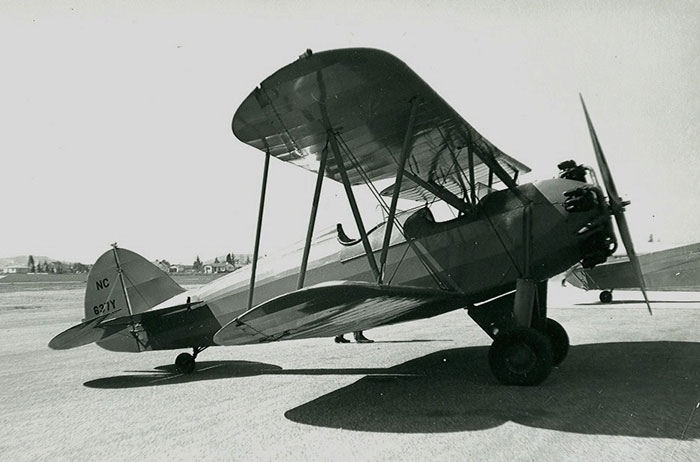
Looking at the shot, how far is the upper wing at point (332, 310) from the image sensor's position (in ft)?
13.9

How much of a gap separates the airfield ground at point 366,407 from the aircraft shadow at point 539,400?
18 millimetres

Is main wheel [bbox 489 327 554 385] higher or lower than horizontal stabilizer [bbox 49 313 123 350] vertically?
lower

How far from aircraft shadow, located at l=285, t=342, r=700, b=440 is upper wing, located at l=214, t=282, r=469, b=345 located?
0.77m

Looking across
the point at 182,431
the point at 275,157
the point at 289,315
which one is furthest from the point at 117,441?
the point at 275,157

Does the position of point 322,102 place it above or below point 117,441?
above

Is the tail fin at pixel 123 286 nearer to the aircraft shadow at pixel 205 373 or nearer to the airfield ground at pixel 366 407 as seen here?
the airfield ground at pixel 366 407

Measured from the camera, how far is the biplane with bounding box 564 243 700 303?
17.8 m

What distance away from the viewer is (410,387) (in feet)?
18.9

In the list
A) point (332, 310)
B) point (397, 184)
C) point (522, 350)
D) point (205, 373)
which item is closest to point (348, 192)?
point (397, 184)

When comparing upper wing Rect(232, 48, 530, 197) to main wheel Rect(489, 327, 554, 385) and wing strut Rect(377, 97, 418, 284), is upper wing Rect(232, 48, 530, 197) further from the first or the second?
main wheel Rect(489, 327, 554, 385)

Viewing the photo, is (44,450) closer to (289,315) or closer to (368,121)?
(289,315)

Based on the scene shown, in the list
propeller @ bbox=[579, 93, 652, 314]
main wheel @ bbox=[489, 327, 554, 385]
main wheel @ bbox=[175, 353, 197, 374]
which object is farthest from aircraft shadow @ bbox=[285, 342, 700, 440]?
main wheel @ bbox=[175, 353, 197, 374]

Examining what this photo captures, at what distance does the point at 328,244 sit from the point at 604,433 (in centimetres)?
427

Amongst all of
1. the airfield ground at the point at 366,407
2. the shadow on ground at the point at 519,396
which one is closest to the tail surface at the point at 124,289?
the airfield ground at the point at 366,407
